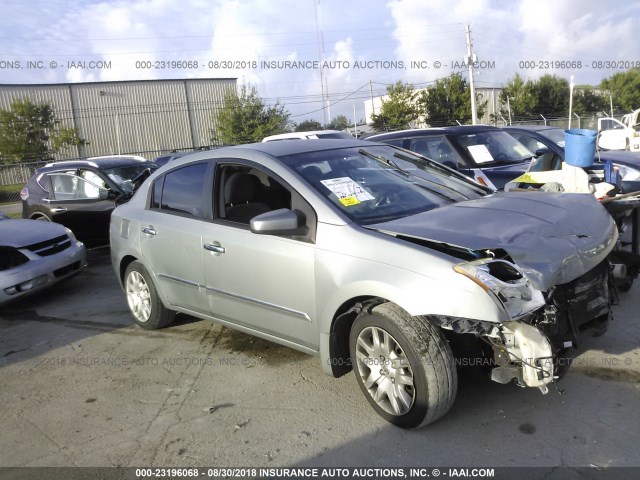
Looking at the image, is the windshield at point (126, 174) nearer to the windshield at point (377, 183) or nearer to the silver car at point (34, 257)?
the silver car at point (34, 257)

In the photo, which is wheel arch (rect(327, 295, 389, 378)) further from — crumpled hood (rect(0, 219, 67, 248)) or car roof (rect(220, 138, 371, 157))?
crumpled hood (rect(0, 219, 67, 248))

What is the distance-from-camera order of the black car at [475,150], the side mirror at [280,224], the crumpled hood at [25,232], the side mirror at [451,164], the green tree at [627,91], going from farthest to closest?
the green tree at [627,91] → the side mirror at [451,164] → the black car at [475,150] → the crumpled hood at [25,232] → the side mirror at [280,224]

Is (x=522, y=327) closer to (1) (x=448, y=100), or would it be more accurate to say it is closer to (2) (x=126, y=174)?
(2) (x=126, y=174)

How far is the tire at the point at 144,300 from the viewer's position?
5.04 meters

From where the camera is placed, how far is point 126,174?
33.8ft

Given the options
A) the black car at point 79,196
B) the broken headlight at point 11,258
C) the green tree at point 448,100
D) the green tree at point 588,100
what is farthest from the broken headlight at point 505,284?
the green tree at point 588,100

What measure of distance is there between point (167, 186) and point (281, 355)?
6.01ft

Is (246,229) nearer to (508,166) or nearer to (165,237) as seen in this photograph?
(165,237)

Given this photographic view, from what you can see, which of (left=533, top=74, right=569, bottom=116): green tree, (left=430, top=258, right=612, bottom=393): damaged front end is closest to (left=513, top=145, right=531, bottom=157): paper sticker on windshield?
(left=430, top=258, right=612, bottom=393): damaged front end

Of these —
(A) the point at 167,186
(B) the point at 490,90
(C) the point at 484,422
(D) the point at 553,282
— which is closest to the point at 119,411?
(A) the point at 167,186

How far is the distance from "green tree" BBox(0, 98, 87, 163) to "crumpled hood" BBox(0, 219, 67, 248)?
33119mm

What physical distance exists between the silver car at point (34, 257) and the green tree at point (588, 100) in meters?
53.2

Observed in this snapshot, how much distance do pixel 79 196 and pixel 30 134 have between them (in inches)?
1272

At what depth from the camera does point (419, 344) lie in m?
2.95
